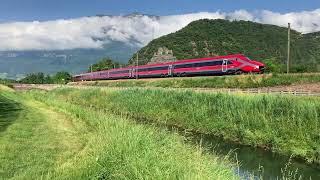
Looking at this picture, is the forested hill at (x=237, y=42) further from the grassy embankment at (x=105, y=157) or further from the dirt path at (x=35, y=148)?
the grassy embankment at (x=105, y=157)

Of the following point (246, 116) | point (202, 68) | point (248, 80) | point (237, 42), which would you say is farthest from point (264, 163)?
point (237, 42)

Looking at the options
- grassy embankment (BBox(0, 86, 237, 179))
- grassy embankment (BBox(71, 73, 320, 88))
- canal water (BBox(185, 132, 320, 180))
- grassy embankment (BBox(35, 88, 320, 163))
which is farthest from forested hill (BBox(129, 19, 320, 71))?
grassy embankment (BBox(0, 86, 237, 179))

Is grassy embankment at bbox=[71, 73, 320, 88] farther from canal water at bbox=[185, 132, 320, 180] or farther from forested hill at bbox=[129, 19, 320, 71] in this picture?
forested hill at bbox=[129, 19, 320, 71]

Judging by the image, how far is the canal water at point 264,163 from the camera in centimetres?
1891

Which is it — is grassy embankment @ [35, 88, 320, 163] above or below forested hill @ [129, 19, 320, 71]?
below

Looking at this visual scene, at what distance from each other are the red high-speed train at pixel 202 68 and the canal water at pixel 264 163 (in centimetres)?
3068

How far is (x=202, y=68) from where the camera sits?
208ft

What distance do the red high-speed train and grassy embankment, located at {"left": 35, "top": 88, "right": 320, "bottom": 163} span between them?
49.7 feet

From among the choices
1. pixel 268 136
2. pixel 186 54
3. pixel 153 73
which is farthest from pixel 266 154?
pixel 186 54

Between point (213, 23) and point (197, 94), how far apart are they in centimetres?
16283

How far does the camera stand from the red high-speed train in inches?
2247

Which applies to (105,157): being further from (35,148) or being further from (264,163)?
(264,163)

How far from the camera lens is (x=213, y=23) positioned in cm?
19688

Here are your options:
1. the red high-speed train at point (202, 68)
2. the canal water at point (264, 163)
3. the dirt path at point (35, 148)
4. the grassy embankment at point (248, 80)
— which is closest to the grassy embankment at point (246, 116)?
the canal water at point (264, 163)
